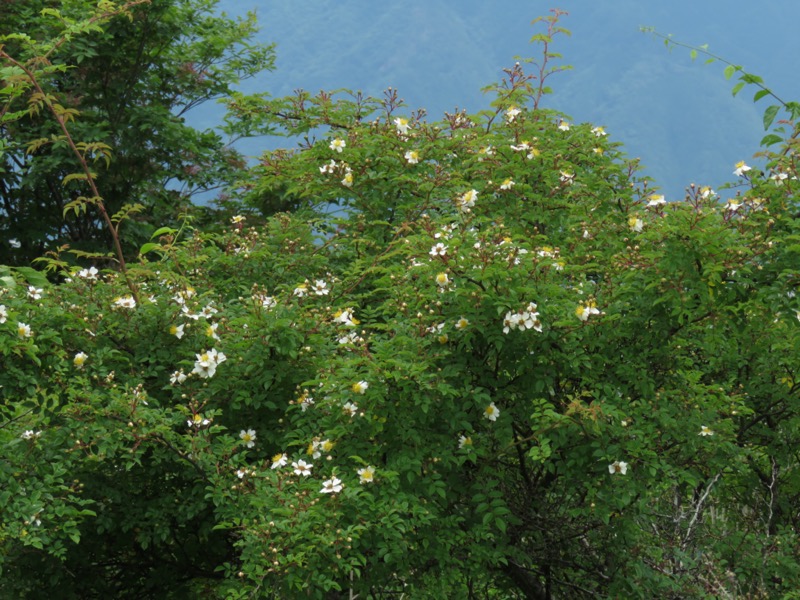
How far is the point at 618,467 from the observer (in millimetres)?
3807

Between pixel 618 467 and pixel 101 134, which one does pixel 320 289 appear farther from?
pixel 101 134

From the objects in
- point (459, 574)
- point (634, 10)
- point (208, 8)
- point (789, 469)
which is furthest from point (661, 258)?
point (634, 10)

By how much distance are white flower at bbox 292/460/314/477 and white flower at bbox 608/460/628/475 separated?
48.4 inches

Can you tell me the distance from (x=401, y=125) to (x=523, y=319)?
2754 millimetres

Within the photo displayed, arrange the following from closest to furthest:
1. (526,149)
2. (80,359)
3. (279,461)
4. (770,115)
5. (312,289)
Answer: (770,115) < (279,461) < (80,359) < (312,289) < (526,149)

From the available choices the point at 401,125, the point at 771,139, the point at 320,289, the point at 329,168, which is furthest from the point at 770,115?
the point at 401,125


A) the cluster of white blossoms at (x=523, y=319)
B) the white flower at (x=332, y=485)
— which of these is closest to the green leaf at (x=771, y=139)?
the cluster of white blossoms at (x=523, y=319)

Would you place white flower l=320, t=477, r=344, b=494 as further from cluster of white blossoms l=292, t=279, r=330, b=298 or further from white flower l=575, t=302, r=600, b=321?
cluster of white blossoms l=292, t=279, r=330, b=298

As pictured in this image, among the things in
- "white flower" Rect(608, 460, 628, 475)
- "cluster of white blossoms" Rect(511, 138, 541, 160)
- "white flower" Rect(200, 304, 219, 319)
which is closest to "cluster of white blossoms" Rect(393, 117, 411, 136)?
"cluster of white blossoms" Rect(511, 138, 541, 160)

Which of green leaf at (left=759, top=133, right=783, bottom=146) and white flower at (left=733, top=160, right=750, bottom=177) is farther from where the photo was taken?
white flower at (left=733, top=160, right=750, bottom=177)

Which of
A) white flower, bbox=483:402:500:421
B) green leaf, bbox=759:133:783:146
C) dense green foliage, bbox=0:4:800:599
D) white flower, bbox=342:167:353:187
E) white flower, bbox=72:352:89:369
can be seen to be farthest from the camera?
white flower, bbox=342:167:353:187

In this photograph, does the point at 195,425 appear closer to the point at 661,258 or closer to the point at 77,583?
the point at 77,583

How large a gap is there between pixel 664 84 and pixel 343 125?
504 ft

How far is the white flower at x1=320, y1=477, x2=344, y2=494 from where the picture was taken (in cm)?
336
